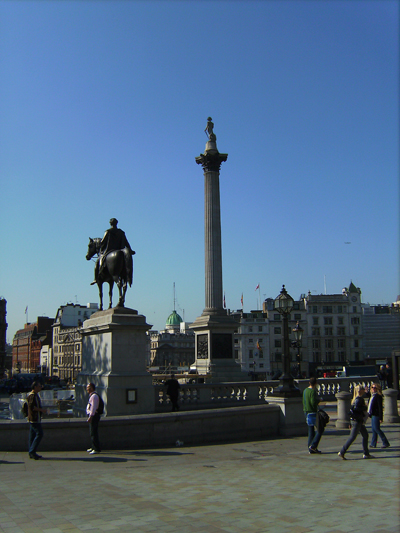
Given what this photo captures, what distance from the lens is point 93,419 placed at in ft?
42.0

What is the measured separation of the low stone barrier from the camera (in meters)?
13.3

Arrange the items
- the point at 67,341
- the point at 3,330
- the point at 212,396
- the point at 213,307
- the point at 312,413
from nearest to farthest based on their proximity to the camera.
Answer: the point at 312,413, the point at 212,396, the point at 213,307, the point at 3,330, the point at 67,341

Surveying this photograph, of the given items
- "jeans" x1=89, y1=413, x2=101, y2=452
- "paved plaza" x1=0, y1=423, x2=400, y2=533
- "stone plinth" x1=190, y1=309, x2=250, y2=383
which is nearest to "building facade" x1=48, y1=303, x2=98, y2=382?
"stone plinth" x1=190, y1=309, x2=250, y2=383

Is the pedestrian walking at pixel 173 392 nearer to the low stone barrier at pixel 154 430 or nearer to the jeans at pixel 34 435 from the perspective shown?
the low stone barrier at pixel 154 430

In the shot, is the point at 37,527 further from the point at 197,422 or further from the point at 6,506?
the point at 197,422

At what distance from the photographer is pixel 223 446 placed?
1486 cm

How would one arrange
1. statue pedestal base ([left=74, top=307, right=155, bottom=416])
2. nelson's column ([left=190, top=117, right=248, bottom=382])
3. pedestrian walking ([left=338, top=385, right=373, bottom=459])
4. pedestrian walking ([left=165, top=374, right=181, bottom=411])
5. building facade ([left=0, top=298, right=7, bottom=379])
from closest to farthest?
pedestrian walking ([left=338, top=385, right=373, bottom=459])
statue pedestal base ([left=74, top=307, right=155, bottom=416])
pedestrian walking ([left=165, top=374, right=181, bottom=411])
nelson's column ([left=190, top=117, right=248, bottom=382])
building facade ([left=0, top=298, right=7, bottom=379])

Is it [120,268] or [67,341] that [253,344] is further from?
[120,268]

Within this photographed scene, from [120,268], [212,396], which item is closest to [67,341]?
[212,396]

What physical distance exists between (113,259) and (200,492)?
1045cm

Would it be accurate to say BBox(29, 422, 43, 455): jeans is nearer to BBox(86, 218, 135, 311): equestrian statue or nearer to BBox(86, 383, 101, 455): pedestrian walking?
BBox(86, 383, 101, 455): pedestrian walking

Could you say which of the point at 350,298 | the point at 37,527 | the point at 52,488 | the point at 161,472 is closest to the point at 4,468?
the point at 52,488

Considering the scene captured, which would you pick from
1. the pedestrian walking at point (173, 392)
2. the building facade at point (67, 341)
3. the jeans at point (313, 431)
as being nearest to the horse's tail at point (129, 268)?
the pedestrian walking at point (173, 392)

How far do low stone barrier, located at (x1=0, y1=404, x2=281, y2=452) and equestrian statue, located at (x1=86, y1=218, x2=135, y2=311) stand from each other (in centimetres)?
473
